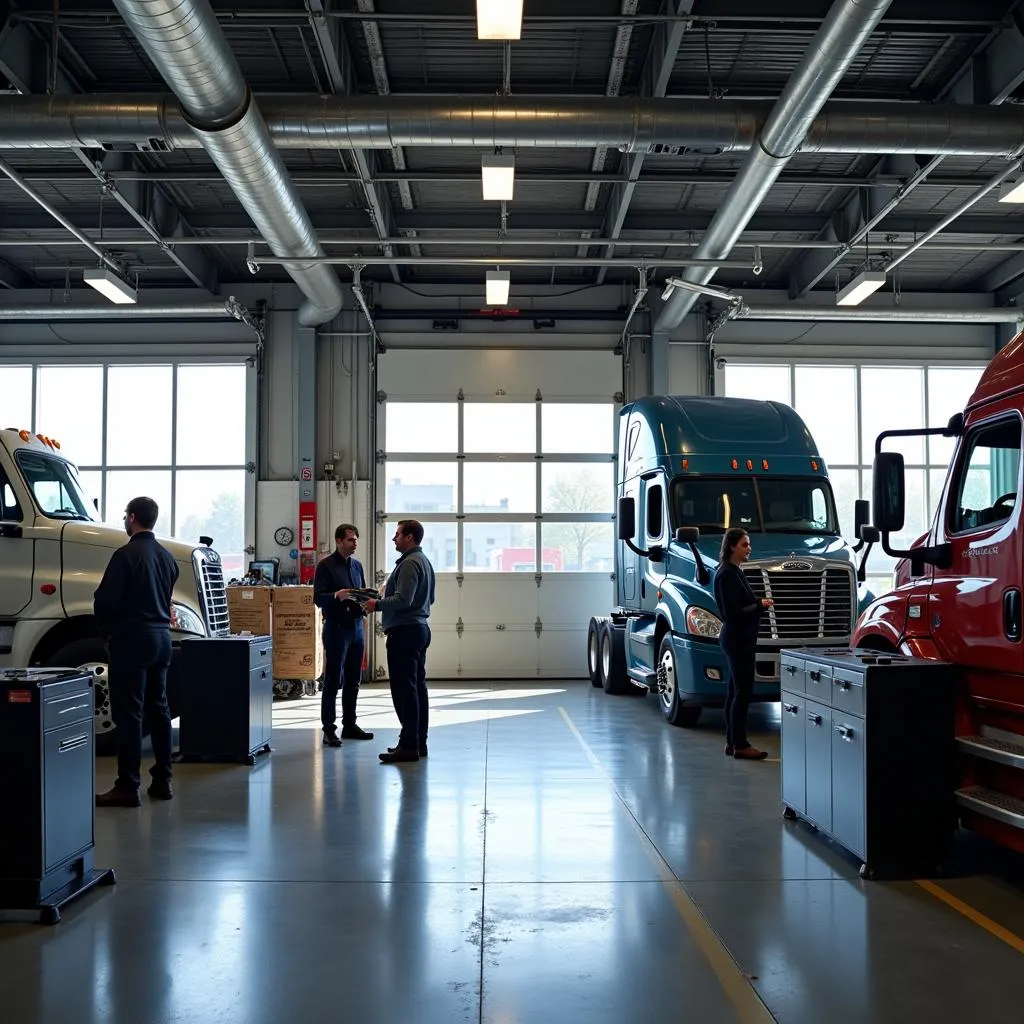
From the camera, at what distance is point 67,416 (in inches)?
690

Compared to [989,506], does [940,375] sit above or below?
→ above

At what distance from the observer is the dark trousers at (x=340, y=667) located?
9938mm

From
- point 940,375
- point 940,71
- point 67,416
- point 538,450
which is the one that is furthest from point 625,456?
point 67,416

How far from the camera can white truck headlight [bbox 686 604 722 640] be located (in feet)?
34.7

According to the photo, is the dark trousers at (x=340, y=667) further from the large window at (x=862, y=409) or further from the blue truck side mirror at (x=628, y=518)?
the large window at (x=862, y=409)

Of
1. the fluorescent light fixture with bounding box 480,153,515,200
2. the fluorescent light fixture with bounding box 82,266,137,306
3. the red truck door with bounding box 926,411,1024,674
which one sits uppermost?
the fluorescent light fixture with bounding box 480,153,515,200

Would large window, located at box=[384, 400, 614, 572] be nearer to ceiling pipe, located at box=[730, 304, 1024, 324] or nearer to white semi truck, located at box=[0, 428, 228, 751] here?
ceiling pipe, located at box=[730, 304, 1024, 324]

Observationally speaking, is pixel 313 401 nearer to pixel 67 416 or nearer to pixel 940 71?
pixel 67 416

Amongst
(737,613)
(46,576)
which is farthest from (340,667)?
(737,613)

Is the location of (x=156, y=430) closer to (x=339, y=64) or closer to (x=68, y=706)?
(x=339, y=64)

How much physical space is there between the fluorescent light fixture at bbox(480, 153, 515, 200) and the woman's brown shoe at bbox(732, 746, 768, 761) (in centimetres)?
606

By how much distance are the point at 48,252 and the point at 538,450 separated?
8.49 metres

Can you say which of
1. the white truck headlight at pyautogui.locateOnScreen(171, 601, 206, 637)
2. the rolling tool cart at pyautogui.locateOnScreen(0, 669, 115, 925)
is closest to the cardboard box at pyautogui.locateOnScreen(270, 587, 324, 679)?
the white truck headlight at pyautogui.locateOnScreen(171, 601, 206, 637)

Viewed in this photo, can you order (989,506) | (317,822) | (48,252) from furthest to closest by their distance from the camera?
1. (48,252)
2. (317,822)
3. (989,506)
